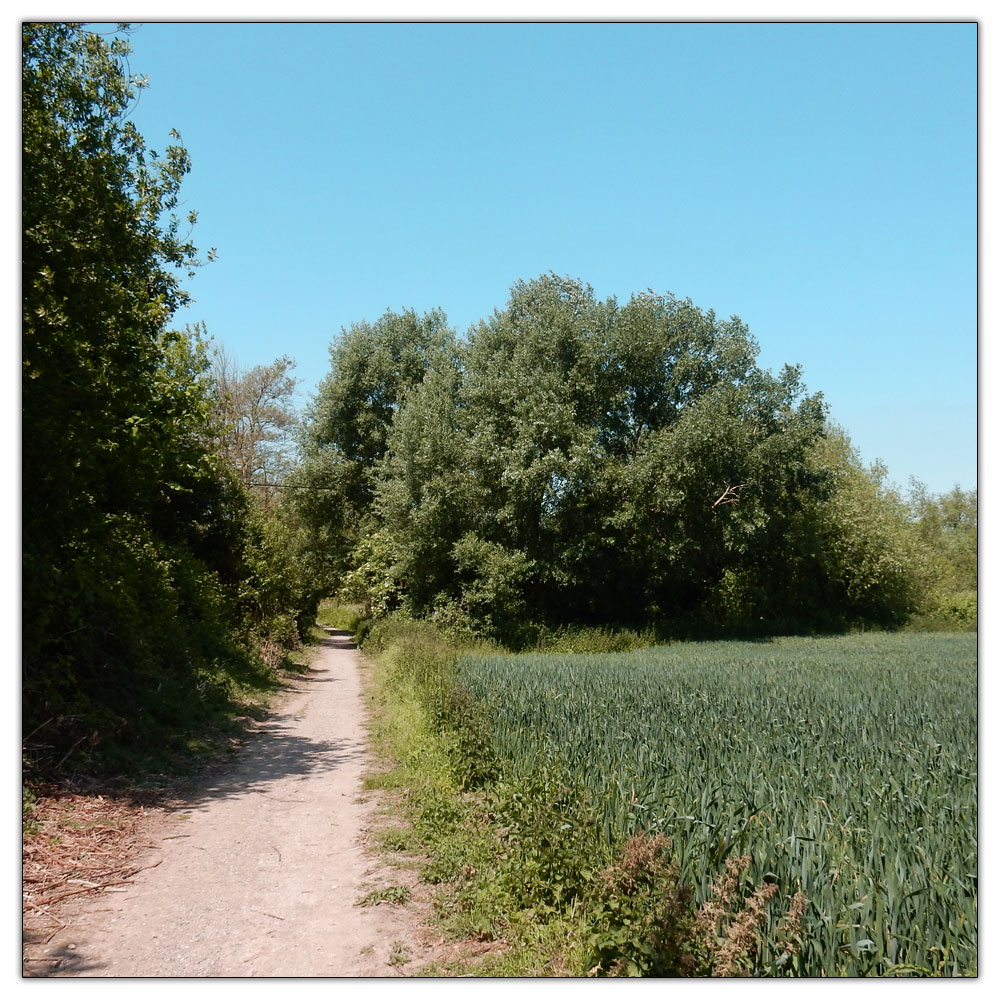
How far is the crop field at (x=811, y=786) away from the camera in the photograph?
290 cm

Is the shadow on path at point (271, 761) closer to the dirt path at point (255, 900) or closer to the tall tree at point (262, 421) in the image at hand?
the dirt path at point (255, 900)

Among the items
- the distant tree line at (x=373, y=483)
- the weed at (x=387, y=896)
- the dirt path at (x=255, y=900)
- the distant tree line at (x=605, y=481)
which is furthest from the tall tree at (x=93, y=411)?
the distant tree line at (x=605, y=481)

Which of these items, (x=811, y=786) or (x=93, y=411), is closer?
Answer: (x=811, y=786)

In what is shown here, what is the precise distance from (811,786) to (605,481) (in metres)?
21.2

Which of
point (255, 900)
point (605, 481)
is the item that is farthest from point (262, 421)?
point (255, 900)

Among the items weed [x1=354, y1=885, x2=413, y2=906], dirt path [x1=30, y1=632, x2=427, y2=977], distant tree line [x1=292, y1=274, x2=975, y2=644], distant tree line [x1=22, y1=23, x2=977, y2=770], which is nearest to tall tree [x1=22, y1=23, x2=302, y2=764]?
distant tree line [x1=22, y1=23, x2=977, y2=770]

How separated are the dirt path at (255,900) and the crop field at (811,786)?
1595mm

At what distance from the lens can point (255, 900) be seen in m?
4.76

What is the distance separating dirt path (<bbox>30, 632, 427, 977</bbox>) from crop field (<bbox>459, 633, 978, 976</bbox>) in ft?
5.23

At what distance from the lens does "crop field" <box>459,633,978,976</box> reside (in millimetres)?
2902

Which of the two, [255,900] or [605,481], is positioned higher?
[605,481]

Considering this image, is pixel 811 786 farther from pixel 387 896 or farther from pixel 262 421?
pixel 262 421

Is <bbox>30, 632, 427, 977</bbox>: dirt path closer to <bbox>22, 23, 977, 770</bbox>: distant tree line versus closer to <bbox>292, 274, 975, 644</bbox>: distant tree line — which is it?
<bbox>22, 23, 977, 770</bbox>: distant tree line

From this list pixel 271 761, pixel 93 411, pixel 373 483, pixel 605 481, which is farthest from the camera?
pixel 373 483
